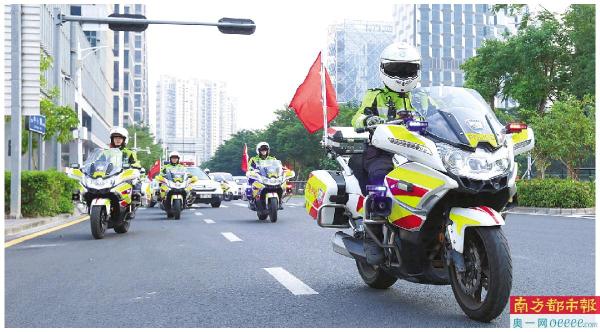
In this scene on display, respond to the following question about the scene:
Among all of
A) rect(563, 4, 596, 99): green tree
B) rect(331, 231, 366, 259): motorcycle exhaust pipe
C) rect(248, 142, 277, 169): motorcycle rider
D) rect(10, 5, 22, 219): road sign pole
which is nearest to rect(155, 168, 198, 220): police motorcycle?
rect(248, 142, 277, 169): motorcycle rider

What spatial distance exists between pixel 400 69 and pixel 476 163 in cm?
158

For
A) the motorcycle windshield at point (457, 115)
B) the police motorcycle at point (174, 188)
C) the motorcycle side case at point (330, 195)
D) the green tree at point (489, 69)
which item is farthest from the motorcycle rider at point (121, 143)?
the green tree at point (489, 69)

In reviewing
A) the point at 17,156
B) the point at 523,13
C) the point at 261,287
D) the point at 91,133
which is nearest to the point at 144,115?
the point at 91,133

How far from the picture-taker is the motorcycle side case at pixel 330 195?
5781mm

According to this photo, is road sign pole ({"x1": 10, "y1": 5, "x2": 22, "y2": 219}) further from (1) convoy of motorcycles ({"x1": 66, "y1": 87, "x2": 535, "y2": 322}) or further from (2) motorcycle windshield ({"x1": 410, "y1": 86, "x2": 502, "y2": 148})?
(2) motorcycle windshield ({"x1": 410, "y1": 86, "x2": 502, "y2": 148})

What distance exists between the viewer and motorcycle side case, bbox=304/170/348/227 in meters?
5.78

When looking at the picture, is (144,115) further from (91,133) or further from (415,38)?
(91,133)

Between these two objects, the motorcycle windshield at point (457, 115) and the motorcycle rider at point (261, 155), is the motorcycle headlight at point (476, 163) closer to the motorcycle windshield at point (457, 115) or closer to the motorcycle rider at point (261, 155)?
the motorcycle windshield at point (457, 115)

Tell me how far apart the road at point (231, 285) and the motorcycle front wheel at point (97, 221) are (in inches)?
15.3

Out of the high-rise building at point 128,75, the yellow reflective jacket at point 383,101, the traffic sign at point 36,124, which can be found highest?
the high-rise building at point 128,75

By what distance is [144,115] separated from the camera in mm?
161500

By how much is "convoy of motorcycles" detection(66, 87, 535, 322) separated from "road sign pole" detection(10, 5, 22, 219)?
36.4 feet

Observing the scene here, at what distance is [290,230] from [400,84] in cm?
756

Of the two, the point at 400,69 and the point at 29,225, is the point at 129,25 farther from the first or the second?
the point at 400,69
